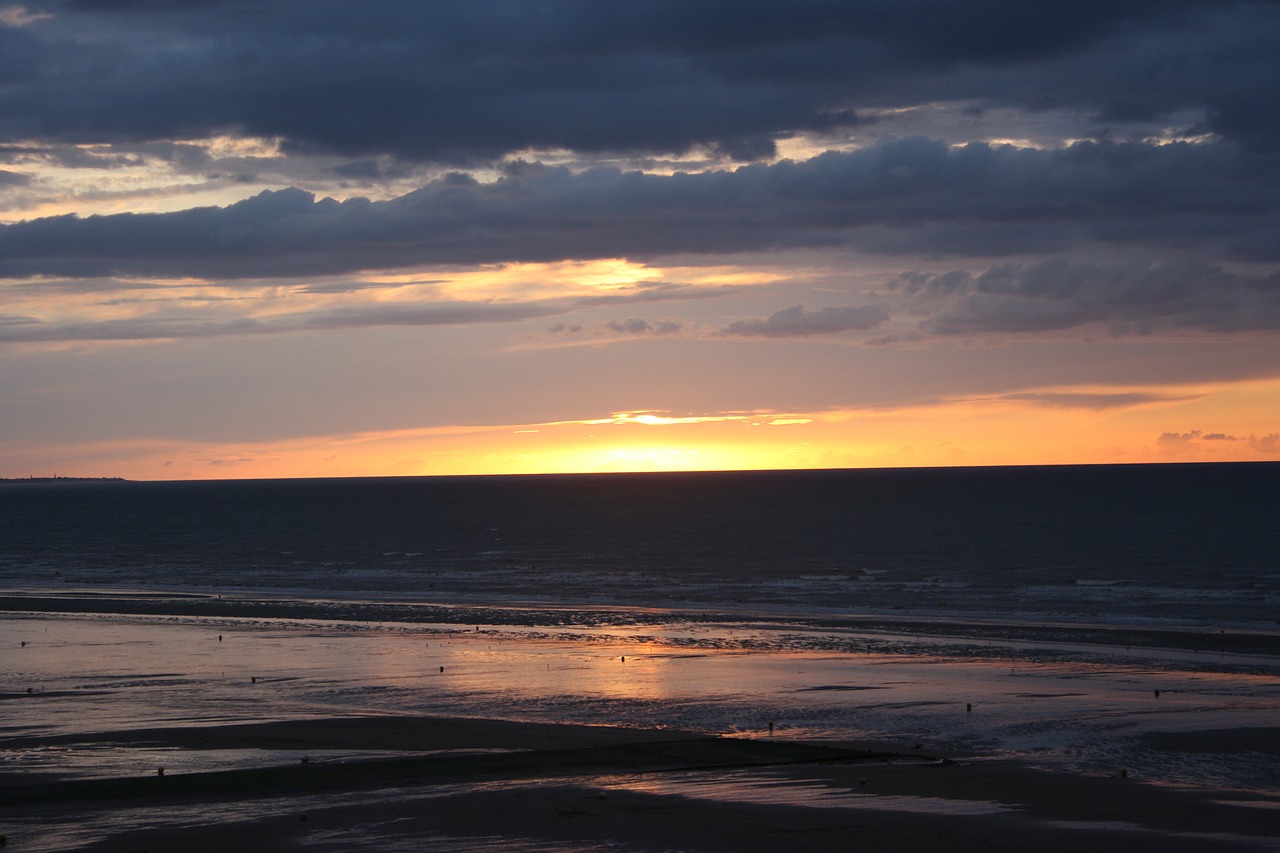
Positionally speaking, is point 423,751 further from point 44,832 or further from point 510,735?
point 44,832

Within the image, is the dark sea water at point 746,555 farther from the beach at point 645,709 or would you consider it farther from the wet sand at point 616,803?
the wet sand at point 616,803

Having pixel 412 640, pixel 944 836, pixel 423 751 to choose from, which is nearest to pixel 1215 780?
pixel 944 836

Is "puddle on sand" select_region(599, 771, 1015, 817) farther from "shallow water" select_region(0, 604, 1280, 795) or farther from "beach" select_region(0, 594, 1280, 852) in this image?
"shallow water" select_region(0, 604, 1280, 795)

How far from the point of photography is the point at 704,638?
4269cm

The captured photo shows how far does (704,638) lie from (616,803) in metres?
24.0

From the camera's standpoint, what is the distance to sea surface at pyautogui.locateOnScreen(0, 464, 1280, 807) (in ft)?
86.3

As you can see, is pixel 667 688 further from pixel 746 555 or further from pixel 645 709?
pixel 746 555

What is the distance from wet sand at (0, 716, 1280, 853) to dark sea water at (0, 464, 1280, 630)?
30473 millimetres

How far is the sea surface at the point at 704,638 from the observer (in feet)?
86.3

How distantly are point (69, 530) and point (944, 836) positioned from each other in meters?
133

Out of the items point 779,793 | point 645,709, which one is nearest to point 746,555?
point 645,709

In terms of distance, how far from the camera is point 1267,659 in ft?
122

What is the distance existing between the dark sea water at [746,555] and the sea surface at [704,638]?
1.69 ft

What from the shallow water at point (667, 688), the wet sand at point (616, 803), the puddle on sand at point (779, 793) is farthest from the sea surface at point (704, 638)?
the puddle on sand at point (779, 793)
